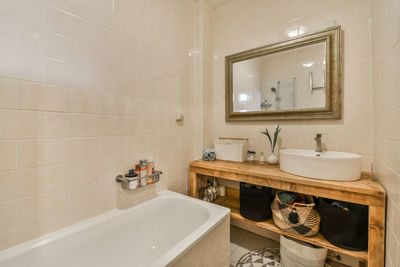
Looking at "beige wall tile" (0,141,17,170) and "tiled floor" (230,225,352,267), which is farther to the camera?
"tiled floor" (230,225,352,267)

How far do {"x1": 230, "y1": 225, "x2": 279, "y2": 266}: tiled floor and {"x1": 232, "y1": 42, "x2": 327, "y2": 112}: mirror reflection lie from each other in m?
1.29

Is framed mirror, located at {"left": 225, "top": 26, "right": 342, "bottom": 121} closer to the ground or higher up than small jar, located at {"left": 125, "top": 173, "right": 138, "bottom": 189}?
higher up

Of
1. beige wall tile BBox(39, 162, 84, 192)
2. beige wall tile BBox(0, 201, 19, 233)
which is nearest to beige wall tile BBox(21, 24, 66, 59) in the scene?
beige wall tile BBox(39, 162, 84, 192)

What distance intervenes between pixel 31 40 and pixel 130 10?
27.0 inches

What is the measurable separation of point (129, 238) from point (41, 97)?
3.34 feet

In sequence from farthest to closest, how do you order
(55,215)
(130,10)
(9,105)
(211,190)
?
(211,190) → (130,10) → (55,215) → (9,105)

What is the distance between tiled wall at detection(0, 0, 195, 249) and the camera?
0.77 meters

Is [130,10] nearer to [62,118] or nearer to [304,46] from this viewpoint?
[62,118]

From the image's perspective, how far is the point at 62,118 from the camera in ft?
2.98

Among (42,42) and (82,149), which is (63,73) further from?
(82,149)

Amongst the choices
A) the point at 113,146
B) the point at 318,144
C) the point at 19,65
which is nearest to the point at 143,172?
the point at 113,146

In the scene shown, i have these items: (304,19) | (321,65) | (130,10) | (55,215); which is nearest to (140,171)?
(55,215)

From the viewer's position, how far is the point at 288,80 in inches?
58.7

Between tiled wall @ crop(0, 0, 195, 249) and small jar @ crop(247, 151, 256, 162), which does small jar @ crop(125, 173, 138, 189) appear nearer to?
tiled wall @ crop(0, 0, 195, 249)
